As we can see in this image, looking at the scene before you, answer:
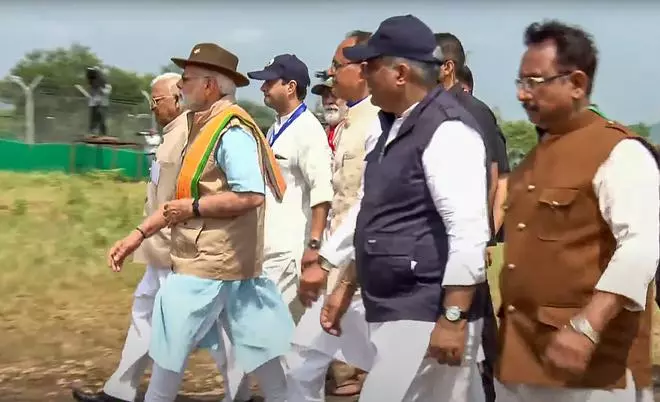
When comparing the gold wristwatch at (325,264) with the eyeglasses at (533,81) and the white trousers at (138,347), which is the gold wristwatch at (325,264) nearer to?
the eyeglasses at (533,81)

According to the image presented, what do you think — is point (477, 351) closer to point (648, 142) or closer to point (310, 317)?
point (648, 142)

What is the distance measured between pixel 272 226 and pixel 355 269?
5.79ft

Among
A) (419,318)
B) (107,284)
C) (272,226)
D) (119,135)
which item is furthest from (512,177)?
(119,135)

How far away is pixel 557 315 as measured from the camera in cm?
292

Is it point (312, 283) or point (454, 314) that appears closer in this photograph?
point (454, 314)

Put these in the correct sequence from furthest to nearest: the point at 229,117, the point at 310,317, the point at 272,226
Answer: the point at 272,226
the point at 310,317
the point at 229,117

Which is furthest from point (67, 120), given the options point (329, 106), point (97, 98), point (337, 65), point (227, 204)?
point (227, 204)

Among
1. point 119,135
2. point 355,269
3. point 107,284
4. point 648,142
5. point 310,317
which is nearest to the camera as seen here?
point 648,142

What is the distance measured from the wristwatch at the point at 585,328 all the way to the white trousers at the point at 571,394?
246 mm

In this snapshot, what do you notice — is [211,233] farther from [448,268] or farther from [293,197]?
[448,268]

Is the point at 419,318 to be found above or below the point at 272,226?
above

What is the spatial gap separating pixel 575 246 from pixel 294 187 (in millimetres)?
2823

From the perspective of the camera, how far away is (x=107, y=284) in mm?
9633

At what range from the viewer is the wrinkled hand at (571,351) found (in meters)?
2.71
